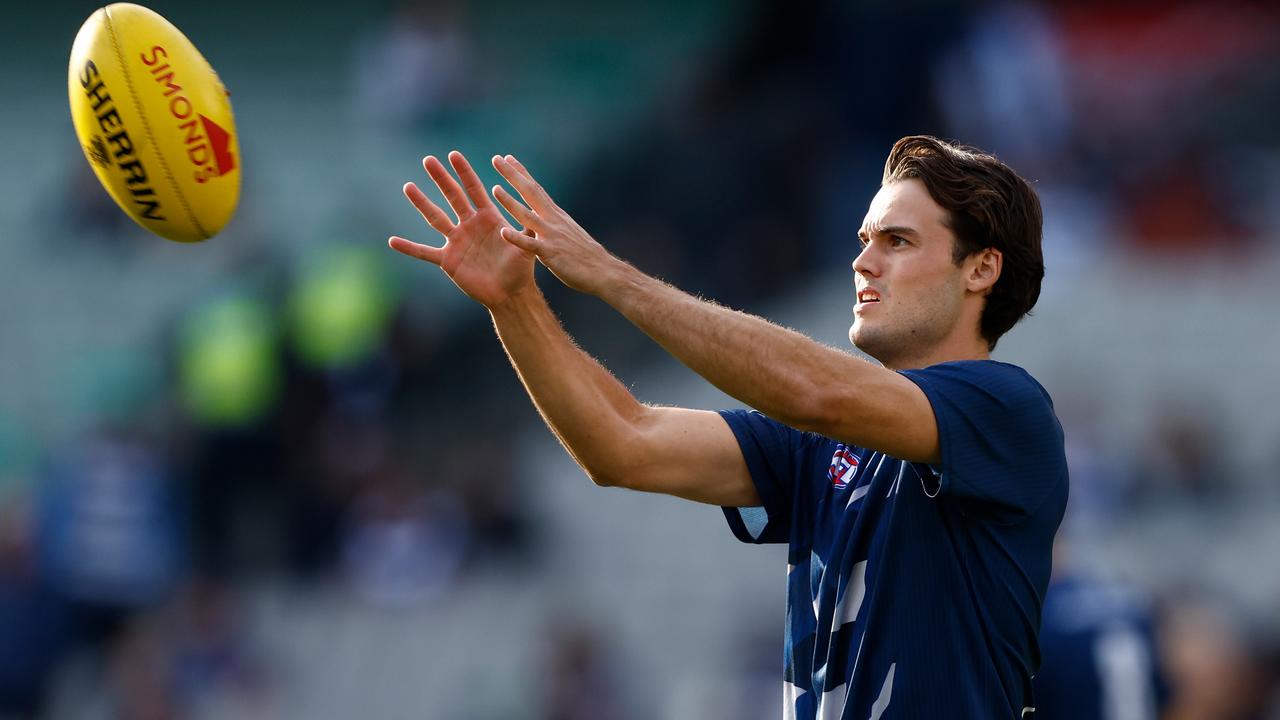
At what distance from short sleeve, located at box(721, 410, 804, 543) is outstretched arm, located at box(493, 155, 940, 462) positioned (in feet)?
1.83

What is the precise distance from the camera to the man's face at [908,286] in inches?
150

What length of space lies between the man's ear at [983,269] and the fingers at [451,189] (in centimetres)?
128

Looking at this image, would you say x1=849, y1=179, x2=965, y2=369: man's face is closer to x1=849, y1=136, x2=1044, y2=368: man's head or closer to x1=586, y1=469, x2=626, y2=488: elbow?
x1=849, y1=136, x2=1044, y2=368: man's head

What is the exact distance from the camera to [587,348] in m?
11.6

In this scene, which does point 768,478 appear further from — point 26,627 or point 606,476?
point 26,627

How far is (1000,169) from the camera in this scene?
3943 millimetres

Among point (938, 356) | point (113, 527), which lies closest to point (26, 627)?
point (113, 527)

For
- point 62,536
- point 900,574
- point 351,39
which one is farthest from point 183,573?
point 900,574

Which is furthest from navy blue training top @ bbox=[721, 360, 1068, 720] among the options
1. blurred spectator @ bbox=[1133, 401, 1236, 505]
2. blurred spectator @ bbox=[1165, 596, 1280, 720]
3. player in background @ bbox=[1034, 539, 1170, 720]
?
blurred spectator @ bbox=[1133, 401, 1236, 505]

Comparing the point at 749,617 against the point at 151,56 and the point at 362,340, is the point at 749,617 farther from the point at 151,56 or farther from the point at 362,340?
the point at 151,56

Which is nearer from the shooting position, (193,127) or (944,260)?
(944,260)

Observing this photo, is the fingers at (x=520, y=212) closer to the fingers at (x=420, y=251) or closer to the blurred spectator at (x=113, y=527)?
the fingers at (x=420, y=251)

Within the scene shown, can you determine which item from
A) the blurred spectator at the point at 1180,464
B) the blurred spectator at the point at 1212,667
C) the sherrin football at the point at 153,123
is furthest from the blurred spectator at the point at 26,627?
the blurred spectator at the point at 1180,464

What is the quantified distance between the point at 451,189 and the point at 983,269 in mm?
1363
